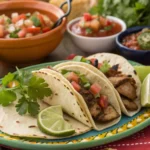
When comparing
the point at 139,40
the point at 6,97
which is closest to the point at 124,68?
the point at 139,40

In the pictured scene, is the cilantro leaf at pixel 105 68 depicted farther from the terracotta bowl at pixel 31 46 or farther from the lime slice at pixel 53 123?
the terracotta bowl at pixel 31 46

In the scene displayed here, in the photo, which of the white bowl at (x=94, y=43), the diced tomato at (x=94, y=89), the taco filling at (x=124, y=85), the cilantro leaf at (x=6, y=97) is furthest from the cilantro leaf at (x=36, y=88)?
the white bowl at (x=94, y=43)

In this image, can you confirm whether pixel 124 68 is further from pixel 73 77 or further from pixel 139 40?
pixel 139 40

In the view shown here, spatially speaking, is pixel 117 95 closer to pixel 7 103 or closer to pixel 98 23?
pixel 7 103

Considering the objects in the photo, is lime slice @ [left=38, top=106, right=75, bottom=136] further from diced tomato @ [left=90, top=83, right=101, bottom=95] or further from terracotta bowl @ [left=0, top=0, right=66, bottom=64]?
terracotta bowl @ [left=0, top=0, right=66, bottom=64]

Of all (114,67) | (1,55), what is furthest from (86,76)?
(1,55)

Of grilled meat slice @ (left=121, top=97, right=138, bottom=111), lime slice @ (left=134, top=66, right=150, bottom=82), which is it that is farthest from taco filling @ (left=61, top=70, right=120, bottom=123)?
lime slice @ (left=134, top=66, right=150, bottom=82)
